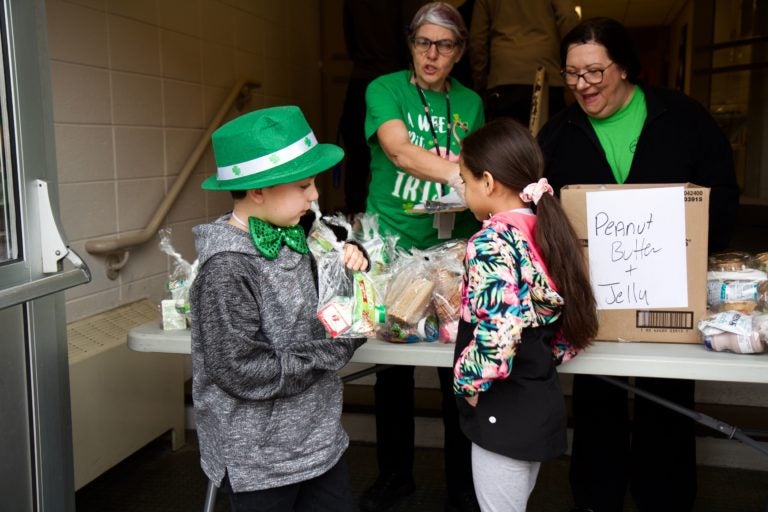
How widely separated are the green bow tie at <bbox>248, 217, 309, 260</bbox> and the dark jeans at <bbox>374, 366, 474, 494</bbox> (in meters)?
0.98

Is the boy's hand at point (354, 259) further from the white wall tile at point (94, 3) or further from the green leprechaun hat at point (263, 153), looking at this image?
the white wall tile at point (94, 3)

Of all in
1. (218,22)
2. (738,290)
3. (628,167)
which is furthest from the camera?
(218,22)

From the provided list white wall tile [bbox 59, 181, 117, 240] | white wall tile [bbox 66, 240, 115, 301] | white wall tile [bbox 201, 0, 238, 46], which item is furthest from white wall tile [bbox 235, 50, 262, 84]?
white wall tile [bbox 66, 240, 115, 301]

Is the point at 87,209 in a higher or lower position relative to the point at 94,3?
lower

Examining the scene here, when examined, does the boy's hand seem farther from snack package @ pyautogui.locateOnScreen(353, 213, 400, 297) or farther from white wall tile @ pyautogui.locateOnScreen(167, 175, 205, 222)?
white wall tile @ pyautogui.locateOnScreen(167, 175, 205, 222)

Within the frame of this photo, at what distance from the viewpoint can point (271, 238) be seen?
1.60 metres

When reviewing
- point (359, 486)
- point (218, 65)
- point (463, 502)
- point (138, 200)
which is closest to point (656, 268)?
point (463, 502)

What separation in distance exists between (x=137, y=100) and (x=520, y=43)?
5.38 ft

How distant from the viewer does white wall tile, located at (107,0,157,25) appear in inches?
118

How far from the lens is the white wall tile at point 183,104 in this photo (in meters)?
3.41

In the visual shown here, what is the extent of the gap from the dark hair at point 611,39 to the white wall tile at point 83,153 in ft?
5.71

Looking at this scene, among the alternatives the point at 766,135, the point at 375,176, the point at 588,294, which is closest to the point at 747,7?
the point at 766,135

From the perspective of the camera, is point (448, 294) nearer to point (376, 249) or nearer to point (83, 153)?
point (376, 249)

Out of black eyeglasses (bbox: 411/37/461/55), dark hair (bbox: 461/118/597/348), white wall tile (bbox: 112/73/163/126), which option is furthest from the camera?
white wall tile (bbox: 112/73/163/126)
